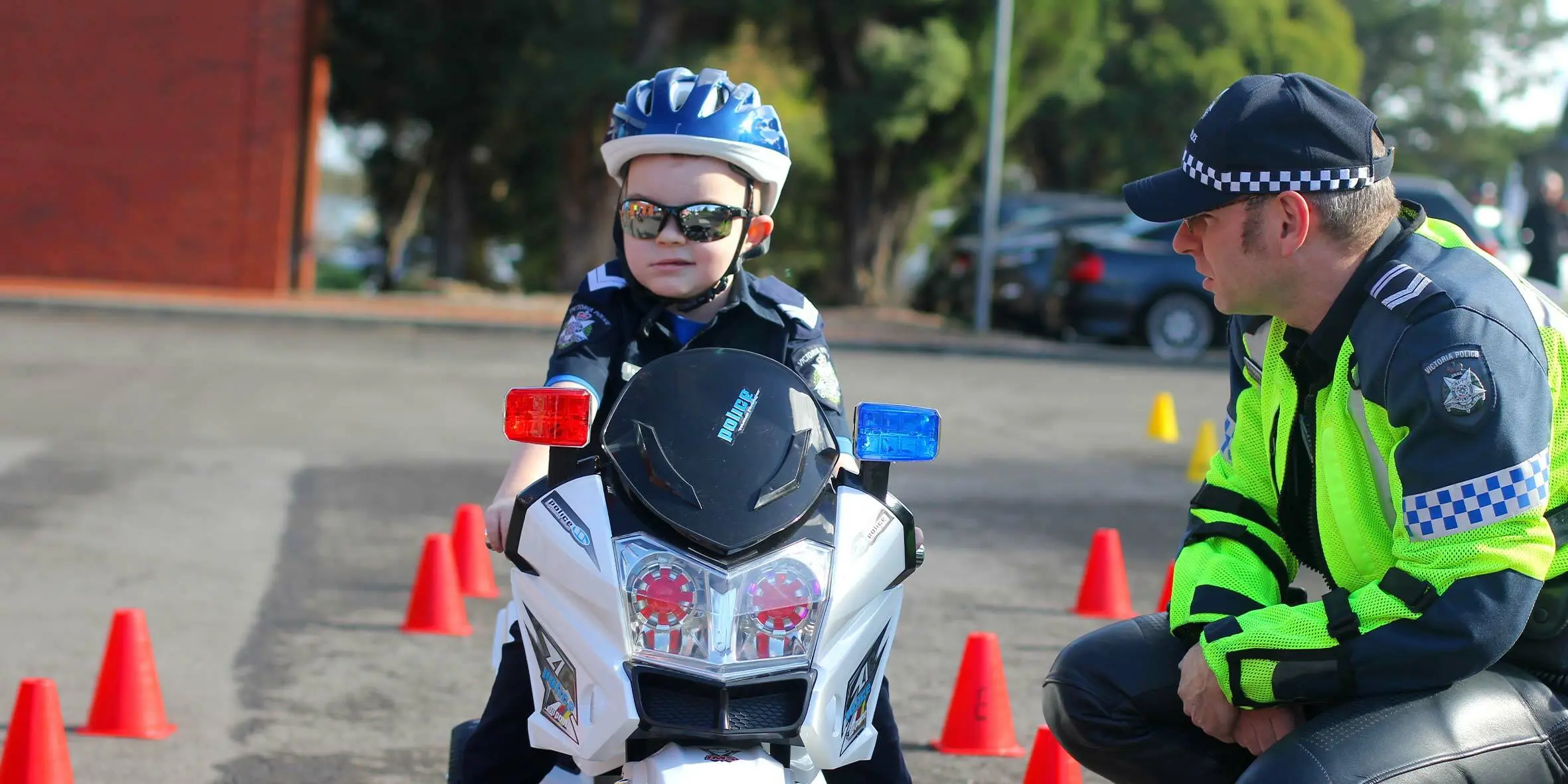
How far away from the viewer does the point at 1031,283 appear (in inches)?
861

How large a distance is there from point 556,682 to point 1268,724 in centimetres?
130

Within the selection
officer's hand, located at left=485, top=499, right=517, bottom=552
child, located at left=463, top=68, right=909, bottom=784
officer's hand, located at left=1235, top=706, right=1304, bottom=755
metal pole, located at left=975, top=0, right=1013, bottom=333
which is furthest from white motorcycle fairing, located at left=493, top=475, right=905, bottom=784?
metal pole, located at left=975, top=0, right=1013, bottom=333

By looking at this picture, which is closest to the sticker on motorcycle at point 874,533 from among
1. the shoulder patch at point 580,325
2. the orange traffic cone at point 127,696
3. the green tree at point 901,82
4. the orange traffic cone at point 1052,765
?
the shoulder patch at point 580,325

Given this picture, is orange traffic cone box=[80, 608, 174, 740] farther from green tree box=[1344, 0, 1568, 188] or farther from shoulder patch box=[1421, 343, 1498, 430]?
green tree box=[1344, 0, 1568, 188]

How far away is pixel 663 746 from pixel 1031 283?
1953 centimetres

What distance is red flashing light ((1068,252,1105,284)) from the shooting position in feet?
64.4

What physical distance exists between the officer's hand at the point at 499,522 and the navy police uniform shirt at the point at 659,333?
1.43 feet

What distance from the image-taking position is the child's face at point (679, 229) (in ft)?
11.6

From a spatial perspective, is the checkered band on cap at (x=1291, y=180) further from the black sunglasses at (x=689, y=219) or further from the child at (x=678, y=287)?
the black sunglasses at (x=689, y=219)

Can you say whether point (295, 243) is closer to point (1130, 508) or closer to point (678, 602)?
point (1130, 508)

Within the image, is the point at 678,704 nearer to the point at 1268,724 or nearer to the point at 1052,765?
the point at 1268,724

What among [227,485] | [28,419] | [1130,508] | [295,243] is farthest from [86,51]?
[1130,508]

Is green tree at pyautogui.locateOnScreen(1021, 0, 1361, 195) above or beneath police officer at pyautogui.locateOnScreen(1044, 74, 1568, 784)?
above

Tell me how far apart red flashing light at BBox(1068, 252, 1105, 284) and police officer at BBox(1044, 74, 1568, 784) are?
16.4 m
